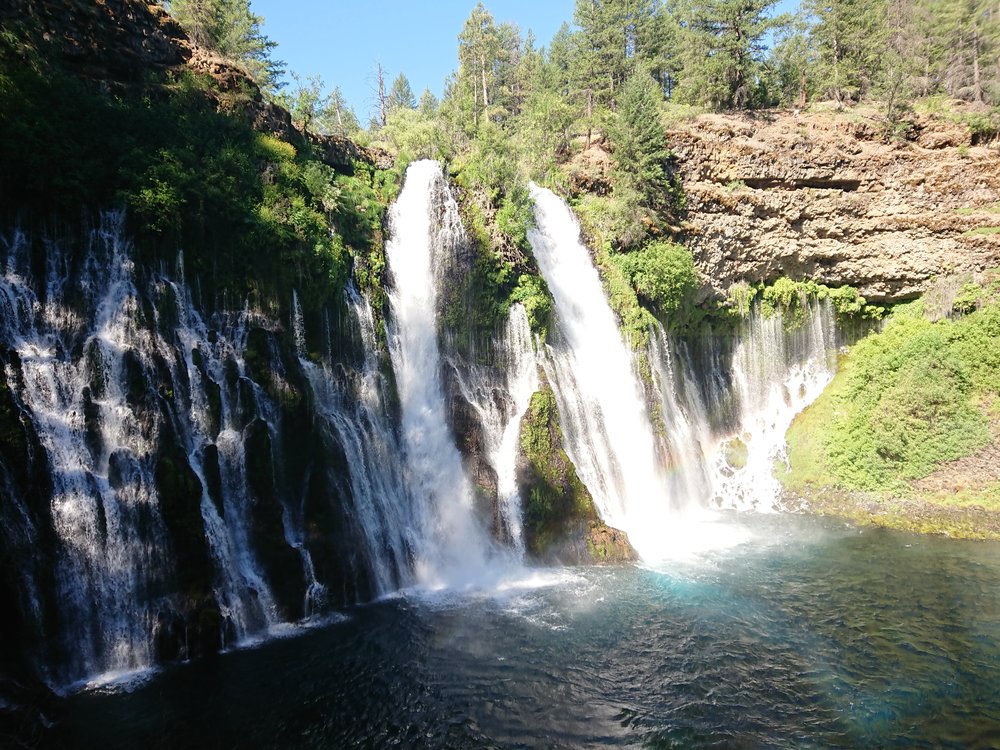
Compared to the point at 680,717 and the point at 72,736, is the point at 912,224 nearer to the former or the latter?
the point at 680,717

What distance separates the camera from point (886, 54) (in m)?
29.4

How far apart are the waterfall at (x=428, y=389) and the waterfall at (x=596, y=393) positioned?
429 cm

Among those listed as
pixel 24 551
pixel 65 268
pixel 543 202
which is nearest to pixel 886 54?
pixel 543 202

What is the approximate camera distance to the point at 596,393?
21.0 m

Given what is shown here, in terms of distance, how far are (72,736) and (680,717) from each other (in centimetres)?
966

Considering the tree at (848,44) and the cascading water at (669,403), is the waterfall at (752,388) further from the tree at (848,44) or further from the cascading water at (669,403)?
the tree at (848,44)

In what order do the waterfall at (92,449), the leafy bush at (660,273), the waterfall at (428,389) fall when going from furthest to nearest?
the leafy bush at (660,273) → the waterfall at (428,389) → the waterfall at (92,449)

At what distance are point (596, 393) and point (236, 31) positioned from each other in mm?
27259

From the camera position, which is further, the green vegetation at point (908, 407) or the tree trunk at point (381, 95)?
the tree trunk at point (381, 95)

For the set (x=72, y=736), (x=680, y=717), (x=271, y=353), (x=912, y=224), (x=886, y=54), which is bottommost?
(x=680, y=717)

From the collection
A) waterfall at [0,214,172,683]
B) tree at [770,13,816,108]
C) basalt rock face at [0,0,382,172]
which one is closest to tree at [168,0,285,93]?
basalt rock face at [0,0,382,172]

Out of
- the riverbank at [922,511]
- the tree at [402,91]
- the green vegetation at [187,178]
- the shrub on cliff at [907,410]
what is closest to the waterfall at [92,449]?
the green vegetation at [187,178]

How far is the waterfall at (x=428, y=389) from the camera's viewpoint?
52.1ft

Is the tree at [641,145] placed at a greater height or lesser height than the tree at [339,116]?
lesser
